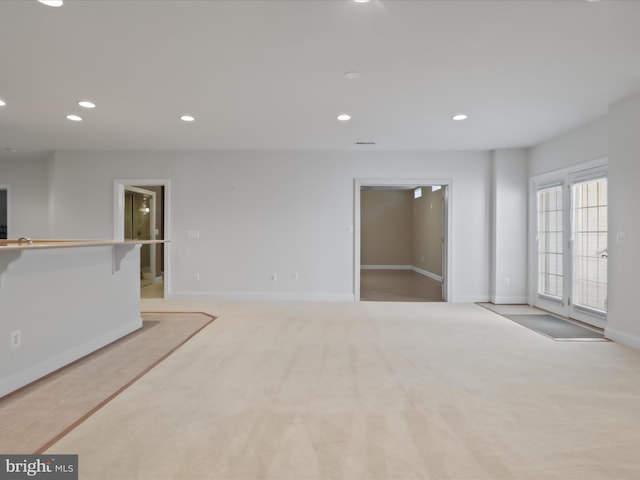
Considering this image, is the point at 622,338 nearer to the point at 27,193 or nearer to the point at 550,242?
the point at 550,242

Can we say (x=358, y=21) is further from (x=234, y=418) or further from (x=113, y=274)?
(x=113, y=274)

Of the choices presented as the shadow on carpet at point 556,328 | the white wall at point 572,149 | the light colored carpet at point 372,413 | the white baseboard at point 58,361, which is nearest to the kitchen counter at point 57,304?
the white baseboard at point 58,361

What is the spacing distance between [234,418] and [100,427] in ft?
2.41

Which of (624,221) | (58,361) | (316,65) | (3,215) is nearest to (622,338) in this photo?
(624,221)

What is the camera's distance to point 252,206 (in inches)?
254

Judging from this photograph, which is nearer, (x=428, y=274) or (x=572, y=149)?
(x=572, y=149)

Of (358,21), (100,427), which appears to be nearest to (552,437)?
(100,427)

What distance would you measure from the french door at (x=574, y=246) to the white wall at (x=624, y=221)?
19.5 inches

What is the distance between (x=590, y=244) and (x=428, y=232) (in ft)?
17.2

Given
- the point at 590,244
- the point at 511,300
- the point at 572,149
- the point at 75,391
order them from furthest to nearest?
the point at 511,300, the point at 572,149, the point at 590,244, the point at 75,391

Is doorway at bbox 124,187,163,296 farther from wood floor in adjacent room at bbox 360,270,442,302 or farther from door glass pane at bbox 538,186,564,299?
door glass pane at bbox 538,186,564,299

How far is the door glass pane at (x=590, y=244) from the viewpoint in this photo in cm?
465

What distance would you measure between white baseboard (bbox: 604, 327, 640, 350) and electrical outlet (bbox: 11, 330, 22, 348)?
540 centimetres

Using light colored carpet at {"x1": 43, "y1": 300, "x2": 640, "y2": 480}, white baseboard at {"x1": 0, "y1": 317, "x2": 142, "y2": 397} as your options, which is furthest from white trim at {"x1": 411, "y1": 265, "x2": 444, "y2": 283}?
white baseboard at {"x1": 0, "y1": 317, "x2": 142, "y2": 397}
